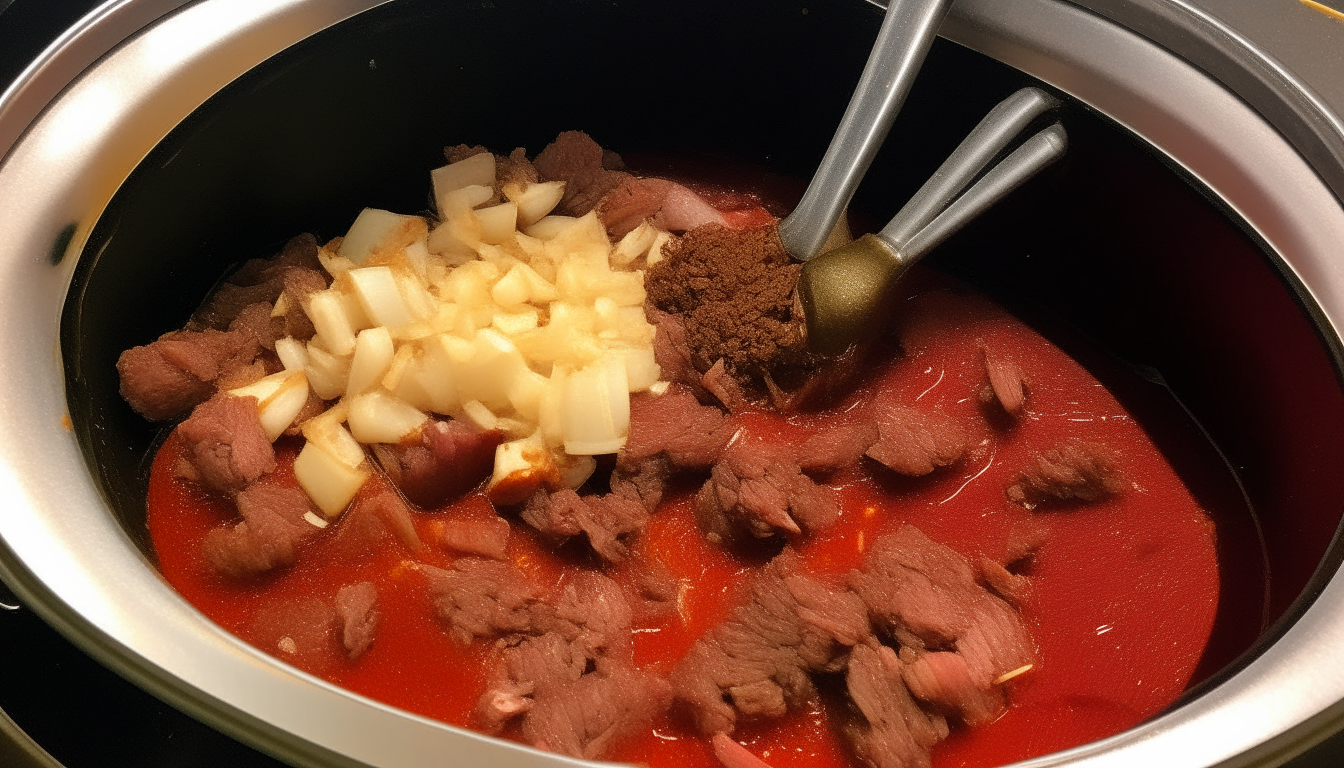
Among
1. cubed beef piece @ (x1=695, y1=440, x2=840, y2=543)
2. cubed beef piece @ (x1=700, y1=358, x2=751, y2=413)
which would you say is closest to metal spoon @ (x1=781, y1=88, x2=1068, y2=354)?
cubed beef piece @ (x1=700, y1=358, x2=751, y2=413)

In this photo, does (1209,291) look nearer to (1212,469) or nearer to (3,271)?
(1212,469)

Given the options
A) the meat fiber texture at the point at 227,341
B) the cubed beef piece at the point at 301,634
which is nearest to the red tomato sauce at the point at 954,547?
the cubed beef piece at the point at 301,634

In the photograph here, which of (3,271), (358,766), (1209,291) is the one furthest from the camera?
(1209,291)

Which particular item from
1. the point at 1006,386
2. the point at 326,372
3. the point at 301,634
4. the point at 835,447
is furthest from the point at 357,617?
the point at 1006,386

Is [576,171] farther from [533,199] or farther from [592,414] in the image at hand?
[592,414]

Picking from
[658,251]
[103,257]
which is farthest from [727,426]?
[103,257]
